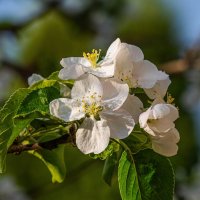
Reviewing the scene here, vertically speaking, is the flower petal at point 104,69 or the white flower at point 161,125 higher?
the flower petal at point 104,69

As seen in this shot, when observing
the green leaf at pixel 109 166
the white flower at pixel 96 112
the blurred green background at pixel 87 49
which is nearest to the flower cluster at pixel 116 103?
the white flower at pixel 96 112

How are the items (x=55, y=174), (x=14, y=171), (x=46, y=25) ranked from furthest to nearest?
1. (x=46, y=25)
2. (x=14, y=171)
3. (x=55, y=174)

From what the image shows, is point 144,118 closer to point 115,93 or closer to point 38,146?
point 115,93

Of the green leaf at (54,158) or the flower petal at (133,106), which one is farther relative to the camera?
the green leaf at (54,158)

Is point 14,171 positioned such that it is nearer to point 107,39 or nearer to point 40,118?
point 107,39

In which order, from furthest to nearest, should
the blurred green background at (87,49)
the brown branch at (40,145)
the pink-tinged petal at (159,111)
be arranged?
the blurred green background at (87,49)
the brown branch at (40,145)
the pink-tinged petal at (159,111)

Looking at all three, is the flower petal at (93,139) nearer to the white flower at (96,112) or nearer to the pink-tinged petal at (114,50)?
the white flower at (96,112)

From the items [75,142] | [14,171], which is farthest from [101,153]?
[14,171]
